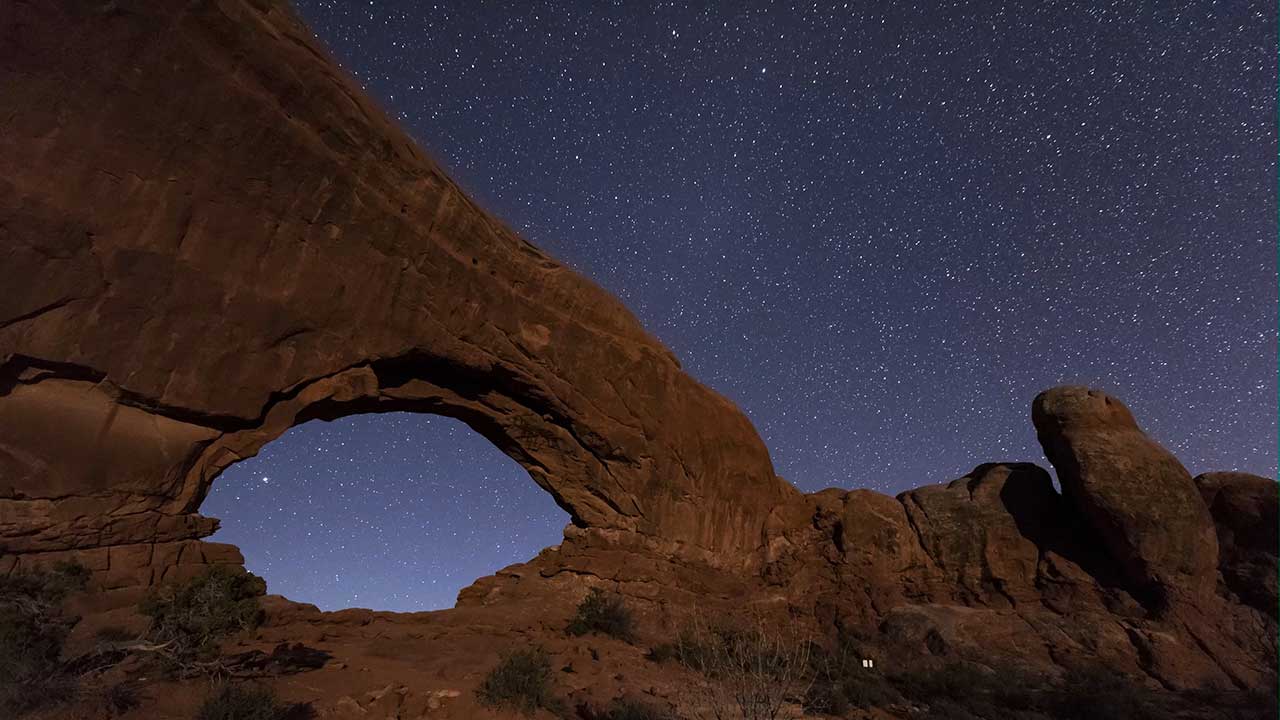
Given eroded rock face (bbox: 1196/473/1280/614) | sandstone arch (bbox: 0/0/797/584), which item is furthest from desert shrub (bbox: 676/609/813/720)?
eroded rock face (bbox: 1196/473/1280/614)

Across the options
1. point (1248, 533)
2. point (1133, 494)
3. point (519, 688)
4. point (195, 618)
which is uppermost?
point (1133, 494)

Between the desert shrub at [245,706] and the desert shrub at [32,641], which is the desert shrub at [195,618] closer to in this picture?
the desert shrub at [245,706]

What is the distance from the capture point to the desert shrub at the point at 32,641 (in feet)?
20.4

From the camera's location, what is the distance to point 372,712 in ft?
26.0

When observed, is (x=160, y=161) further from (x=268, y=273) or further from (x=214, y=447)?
(x=214, y=447)

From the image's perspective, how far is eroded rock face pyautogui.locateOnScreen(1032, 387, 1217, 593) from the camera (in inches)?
736

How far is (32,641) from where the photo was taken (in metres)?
7.17

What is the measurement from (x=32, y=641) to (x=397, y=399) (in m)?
9.00

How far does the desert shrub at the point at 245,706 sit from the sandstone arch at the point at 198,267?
18.5 ft

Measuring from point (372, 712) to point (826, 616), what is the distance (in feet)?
54.7

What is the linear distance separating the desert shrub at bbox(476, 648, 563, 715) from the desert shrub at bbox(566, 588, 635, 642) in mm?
5025

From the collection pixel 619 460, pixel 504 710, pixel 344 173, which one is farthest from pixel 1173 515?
pixel 344 173

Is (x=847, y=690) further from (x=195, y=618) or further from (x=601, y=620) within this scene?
(x=195, y=618)

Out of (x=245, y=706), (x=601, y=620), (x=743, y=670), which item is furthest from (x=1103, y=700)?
A: (x=245, y=706)
